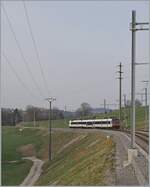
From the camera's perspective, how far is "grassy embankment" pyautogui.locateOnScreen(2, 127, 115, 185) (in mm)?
21609

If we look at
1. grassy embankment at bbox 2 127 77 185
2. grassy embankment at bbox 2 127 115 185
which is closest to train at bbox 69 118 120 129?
grassy embankment at bbox 2 127 115 185

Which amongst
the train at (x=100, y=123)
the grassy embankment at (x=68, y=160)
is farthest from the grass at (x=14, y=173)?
the train at (x=100, y=123)

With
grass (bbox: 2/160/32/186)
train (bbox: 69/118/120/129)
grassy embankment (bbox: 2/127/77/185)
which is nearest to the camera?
grass (bbox: 2/160/32/186)

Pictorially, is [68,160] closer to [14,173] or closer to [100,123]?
[14,173]

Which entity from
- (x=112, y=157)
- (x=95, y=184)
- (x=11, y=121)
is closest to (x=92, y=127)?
(x=112, y=157)

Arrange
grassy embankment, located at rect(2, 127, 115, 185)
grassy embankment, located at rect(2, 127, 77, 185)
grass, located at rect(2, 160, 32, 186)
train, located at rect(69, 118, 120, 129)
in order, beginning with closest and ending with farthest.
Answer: grassy embankment, located at rect(2, 127, 115, 185) < grass, located at rect(2, 160, 32, 186) < grassy embankment, located at rect(2, 127, 77, 185) < train, located at rect(69, 118, 120, 129)

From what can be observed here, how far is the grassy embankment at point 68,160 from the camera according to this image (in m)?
21.6

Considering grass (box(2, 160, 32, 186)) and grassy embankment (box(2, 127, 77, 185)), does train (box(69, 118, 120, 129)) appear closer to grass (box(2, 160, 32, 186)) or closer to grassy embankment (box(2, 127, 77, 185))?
grassy embankment (box(2, 127, 77, 185))

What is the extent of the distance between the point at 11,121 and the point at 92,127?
323 feet

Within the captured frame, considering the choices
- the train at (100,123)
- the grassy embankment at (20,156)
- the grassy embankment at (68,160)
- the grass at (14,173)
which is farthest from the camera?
the train at (100,123)

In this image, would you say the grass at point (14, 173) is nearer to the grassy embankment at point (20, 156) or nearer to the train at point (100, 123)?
the grassy embankment at point (20, 156)

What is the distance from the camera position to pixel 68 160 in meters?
41.7

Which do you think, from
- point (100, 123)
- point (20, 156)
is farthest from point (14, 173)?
point (100, 123)

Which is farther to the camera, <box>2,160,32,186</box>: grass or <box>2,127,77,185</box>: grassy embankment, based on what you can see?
<box>2,127,77,185</box>: grassy embankment
